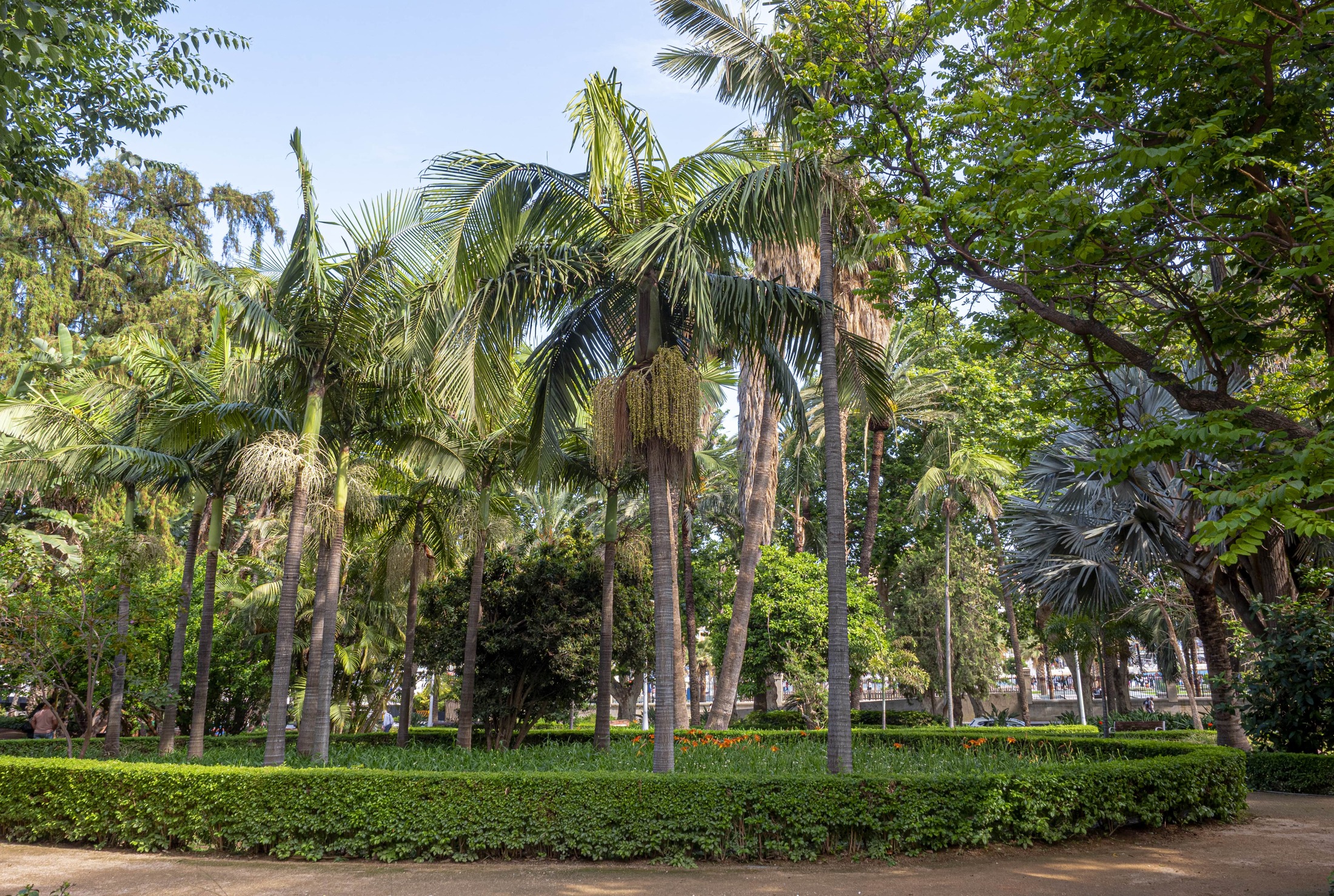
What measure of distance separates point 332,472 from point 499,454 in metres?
4.11

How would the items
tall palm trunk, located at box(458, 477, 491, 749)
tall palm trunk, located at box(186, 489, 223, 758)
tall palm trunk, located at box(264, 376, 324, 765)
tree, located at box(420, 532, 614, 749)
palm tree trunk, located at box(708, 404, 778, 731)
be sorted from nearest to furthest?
tall palm trunk, located at box(264, 376, 324, 765), tall palm trunk, located at box(186, 489, 223, 758), tall palm trunk, located at box(458, 477, 491, 749), tree, located at box(420, 532, 614, 749), palm tree trunk, located at box(708, 404, 778, 731)

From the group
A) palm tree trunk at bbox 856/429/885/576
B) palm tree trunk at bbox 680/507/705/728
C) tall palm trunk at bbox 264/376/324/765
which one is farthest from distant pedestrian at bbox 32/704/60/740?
palm tree trunk at bbox 856/429/885/576

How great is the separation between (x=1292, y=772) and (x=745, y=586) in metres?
9.76

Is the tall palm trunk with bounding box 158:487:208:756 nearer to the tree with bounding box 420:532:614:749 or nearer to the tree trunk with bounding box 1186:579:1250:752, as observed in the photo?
the tree with bounding box 420:532:614:749

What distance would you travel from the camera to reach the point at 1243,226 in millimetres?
6277

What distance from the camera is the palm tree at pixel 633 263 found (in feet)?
31.7

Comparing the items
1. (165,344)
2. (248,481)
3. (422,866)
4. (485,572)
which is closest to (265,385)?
(248,481)

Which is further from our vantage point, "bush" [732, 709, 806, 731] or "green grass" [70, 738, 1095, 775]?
"bush" [732, 709, 806, 731]

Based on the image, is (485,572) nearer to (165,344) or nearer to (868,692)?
(165,344)

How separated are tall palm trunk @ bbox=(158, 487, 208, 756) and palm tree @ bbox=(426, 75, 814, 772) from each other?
28.8 feet

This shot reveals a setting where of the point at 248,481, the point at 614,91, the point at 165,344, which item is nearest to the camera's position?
the point at 614,91

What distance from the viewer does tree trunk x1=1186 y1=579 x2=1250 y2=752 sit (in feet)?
46.2

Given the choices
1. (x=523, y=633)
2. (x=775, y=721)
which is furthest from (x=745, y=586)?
(x=775, y=721)

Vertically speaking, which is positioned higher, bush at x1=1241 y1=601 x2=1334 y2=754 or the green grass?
bush at x1=1241 y1=601 x2=1334 y2=754
